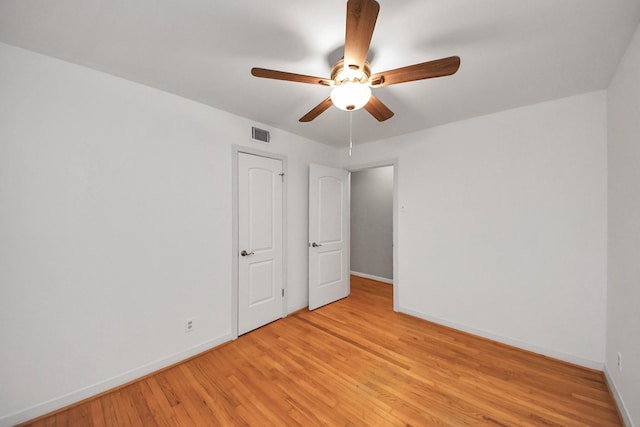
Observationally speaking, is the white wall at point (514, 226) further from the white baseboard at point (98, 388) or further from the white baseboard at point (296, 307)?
the white baseboard at point (98, 388)

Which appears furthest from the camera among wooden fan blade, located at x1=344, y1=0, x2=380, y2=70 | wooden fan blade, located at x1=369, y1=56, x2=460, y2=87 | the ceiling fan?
wooden fan blade, located at x1=369, y1=56, x2=460, y2=87

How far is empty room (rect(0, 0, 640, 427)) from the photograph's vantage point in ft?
4.47

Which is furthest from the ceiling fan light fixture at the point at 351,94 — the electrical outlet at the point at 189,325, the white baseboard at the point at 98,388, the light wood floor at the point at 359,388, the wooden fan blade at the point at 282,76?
the white baseboard at the point at 98,388

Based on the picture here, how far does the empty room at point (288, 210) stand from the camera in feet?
4.47

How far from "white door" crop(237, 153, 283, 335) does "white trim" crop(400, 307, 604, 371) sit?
189cm

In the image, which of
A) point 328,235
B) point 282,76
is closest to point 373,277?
point 328,235

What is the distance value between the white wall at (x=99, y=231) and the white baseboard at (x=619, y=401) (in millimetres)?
3043

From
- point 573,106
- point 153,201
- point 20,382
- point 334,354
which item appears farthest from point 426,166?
point 20,382

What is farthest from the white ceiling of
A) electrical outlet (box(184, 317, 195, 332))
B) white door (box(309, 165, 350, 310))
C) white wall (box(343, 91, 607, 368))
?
electrical outlet (box(184, 317, 195, 332))

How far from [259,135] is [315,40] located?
1.48m

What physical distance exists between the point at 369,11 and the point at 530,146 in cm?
229

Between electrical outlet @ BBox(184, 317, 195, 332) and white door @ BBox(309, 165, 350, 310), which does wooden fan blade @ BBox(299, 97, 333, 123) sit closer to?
white door @ BBox(309, 165, 350, 310)

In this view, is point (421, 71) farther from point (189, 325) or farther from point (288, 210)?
point (189, 325)

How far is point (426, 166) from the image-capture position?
9.64ft
